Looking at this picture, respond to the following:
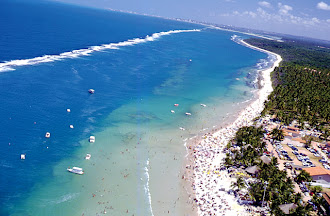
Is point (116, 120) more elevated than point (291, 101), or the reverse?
point (291, 101)

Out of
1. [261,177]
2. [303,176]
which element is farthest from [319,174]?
[261,177]

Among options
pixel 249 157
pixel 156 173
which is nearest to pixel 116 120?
pixel 156 173

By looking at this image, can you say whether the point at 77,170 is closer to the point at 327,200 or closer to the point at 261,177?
the point at 261,177

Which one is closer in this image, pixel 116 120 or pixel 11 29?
pixel 116 120

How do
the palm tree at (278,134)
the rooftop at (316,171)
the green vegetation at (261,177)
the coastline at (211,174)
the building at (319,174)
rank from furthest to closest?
the palm tree at (278,134) < the rooftop at (316,171) < the building at (319,174) < the coastline at (211,174) < the green vegetation at (261,177)

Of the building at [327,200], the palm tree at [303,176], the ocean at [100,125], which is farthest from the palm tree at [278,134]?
the building at [327,200]

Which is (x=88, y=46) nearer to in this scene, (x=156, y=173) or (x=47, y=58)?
(x=47, y=58)

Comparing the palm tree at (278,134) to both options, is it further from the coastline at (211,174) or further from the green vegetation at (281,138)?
the coastline at (211,174)
